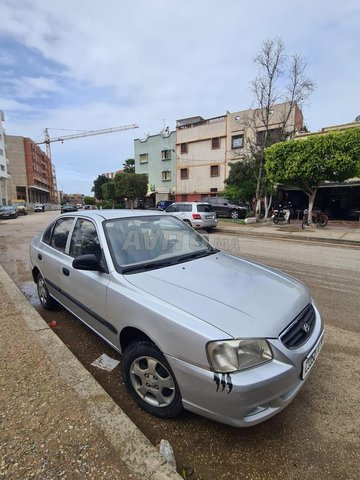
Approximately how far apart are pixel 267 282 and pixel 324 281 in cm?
393

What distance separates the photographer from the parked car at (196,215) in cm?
1485

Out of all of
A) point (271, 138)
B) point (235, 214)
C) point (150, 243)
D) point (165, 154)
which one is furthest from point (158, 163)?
point (150, 243)

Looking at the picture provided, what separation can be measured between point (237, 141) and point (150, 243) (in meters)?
29.3

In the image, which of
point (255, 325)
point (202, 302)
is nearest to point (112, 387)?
point (202, 302)

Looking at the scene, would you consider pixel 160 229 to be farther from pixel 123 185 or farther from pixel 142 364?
pixel 123 185

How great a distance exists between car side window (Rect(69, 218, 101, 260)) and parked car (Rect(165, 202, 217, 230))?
37.3ft

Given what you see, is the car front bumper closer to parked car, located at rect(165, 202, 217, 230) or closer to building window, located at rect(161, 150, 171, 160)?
parked car, located at rect(165, 202, 217, 230)

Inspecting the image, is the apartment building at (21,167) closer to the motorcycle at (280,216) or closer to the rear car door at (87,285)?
the motorcycle at (280,216)

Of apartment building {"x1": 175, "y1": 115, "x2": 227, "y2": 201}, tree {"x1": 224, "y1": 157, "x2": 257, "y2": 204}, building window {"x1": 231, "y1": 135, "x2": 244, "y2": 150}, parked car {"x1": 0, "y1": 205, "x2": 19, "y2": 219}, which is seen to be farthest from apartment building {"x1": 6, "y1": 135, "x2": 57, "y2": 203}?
tree {"x1": 224, "y1": 157, "x2": 257, "y2": 204}

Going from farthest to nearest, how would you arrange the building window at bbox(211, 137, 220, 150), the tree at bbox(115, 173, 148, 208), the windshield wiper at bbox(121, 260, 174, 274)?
the tree at bbox(115, 173, 148, 208) → the building window at bbox(211, 137, 220, 150) → the windshield wiper at bbox(121, 260, 174, 274)

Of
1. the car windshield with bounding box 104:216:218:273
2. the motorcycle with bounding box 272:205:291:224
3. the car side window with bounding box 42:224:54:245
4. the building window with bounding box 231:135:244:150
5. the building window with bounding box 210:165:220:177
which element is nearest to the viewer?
the car windshield with bounding box 104:216:218:273

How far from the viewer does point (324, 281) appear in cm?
579

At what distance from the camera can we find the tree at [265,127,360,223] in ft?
45.2

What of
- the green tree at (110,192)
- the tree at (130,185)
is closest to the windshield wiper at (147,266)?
the tree at (130,185)
